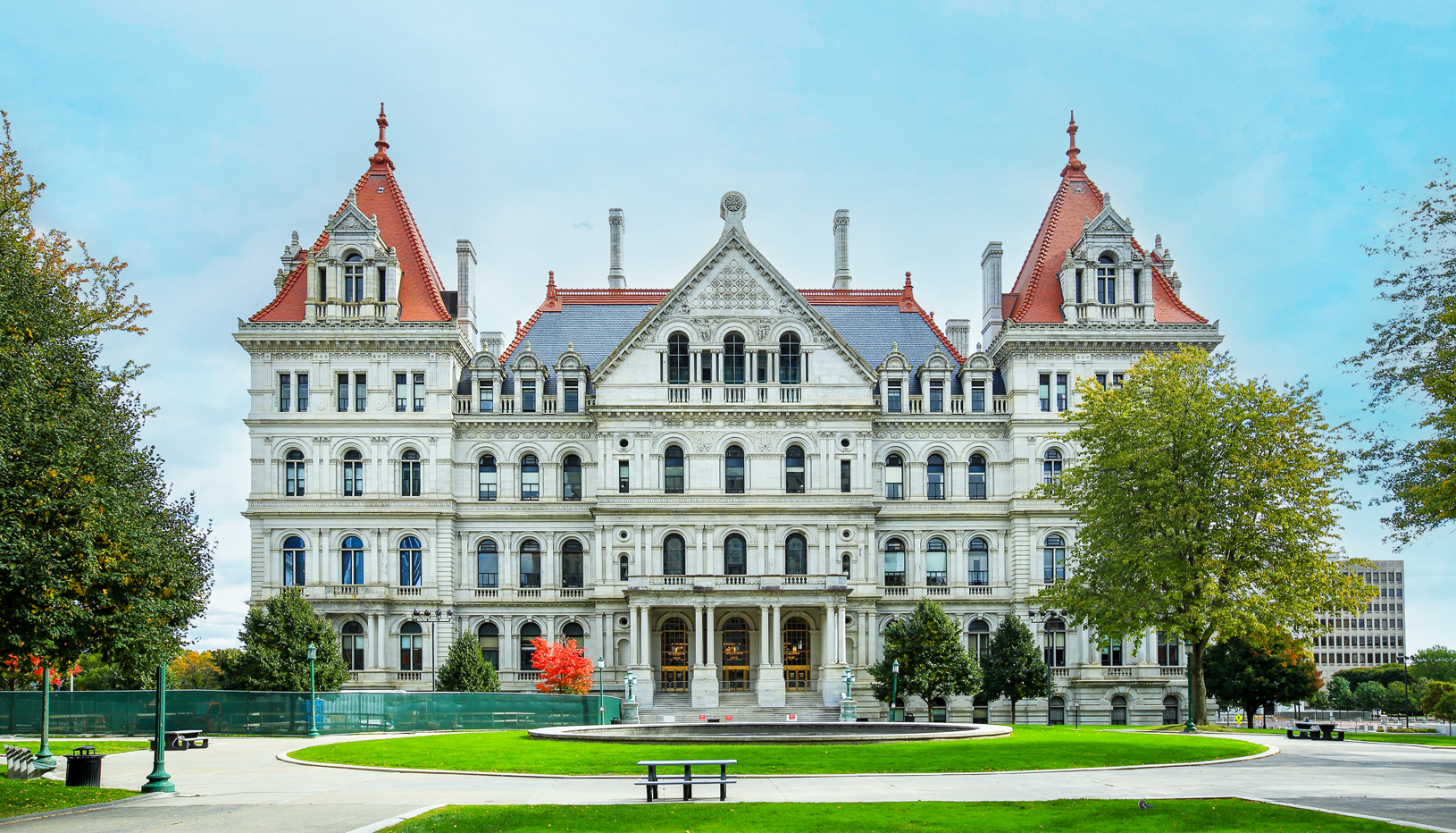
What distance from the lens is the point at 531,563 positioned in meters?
66.7

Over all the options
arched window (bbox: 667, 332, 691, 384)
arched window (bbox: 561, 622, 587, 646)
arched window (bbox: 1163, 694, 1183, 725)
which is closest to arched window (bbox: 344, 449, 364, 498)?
arched window (bbox: 561, 622, 587, 646)

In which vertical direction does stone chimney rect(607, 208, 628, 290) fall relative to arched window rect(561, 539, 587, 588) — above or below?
above

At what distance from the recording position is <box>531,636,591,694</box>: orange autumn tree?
59.3 meters

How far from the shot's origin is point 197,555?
31.0 meters

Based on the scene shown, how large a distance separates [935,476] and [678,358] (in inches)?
569

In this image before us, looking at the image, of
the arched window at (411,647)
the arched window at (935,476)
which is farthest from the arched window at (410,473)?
the arched window at (935,476)

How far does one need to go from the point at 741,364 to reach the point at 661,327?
4318 mm

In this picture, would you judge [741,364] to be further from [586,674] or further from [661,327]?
[586,674]

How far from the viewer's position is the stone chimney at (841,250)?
76.3m

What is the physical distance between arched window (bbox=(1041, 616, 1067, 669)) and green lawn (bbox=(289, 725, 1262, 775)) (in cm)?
2408

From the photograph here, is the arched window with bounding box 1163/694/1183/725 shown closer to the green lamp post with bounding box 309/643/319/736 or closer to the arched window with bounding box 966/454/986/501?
the arched window with bounding box 966/454/986/501

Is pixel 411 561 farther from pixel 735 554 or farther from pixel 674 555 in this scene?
pixel 735 554

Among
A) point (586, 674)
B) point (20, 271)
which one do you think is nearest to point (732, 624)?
point (586, 674)

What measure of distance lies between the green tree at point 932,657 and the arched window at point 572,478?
1799cm
